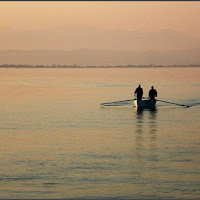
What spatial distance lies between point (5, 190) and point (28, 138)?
557 inches

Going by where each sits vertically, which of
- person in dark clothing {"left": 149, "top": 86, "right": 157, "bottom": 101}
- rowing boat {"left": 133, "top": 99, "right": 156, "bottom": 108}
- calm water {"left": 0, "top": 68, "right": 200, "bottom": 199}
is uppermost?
person in dark clothing {"left": 149, "top": 86, "right": 157, "bottom": 101}

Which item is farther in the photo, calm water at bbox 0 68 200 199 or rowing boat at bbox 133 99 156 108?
rowing boat at bbox 133 99 156 108

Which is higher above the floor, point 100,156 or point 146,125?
point 146,125

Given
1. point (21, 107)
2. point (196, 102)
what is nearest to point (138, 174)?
point (21, 107)

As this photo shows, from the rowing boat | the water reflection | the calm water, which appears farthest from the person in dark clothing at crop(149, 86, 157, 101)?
the calm water

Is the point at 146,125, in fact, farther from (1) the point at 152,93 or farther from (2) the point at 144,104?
(2) the point at 144,104

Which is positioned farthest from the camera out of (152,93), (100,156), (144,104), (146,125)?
(144,104)

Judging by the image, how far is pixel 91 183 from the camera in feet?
76.0

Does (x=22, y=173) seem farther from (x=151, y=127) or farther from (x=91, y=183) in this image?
(x=151, y=127)

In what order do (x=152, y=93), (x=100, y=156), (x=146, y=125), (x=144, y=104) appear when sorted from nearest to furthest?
(x=100, y=156) < (x=146, y=125) < (x=152, y=93) < (x=144, y=104)

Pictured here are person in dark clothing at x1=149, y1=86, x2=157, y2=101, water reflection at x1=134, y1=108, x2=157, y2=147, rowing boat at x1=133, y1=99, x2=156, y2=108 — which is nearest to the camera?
water reflection at x1=134, y1=108, x2=157, y2=147

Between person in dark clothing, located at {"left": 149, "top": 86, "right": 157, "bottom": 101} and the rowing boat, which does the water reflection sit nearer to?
the rowing boat

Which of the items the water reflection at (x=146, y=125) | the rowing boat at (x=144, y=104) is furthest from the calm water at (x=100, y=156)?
the rowing boat at (x=144, y=104)

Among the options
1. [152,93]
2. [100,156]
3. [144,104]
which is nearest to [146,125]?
[152,93]
